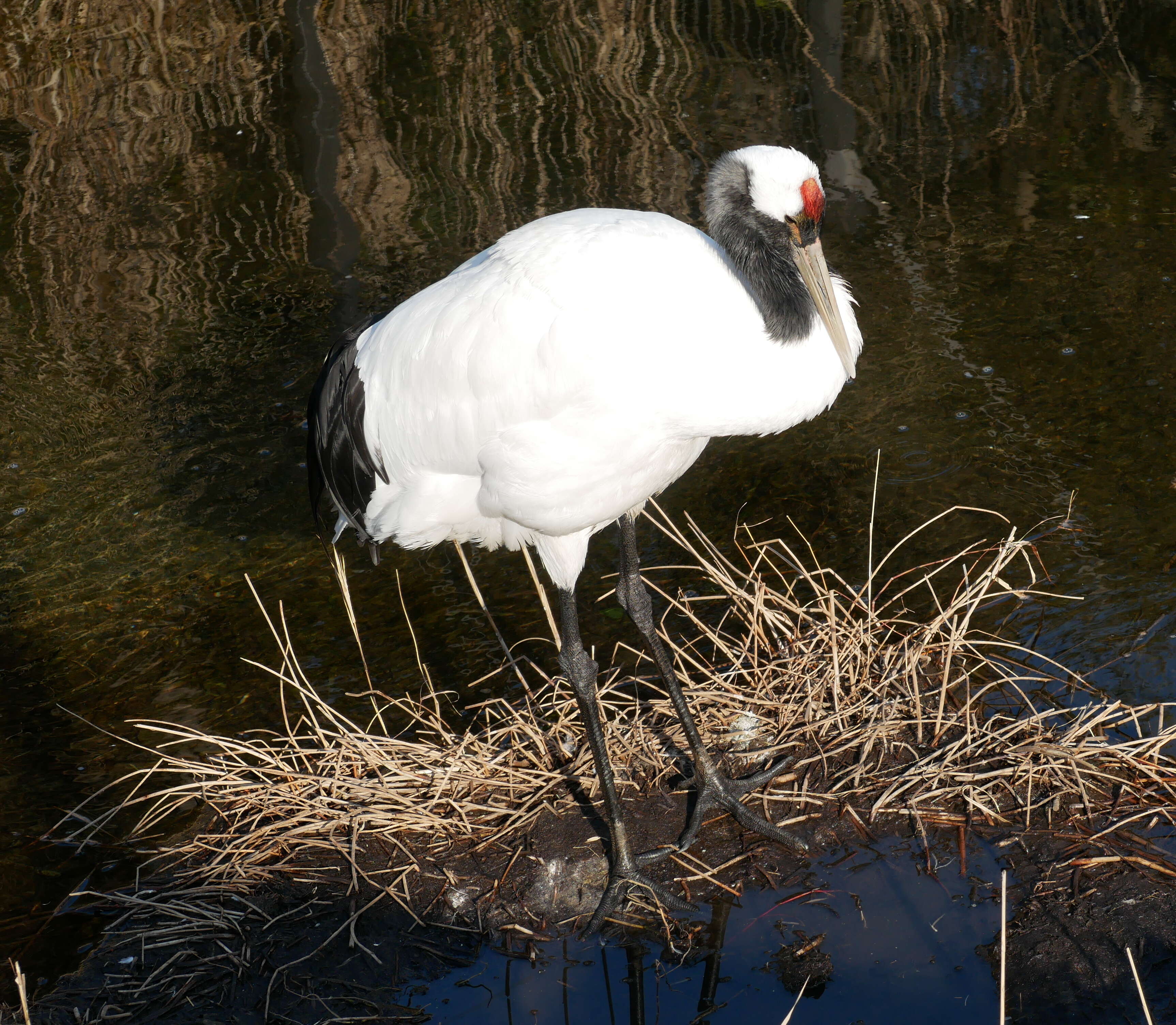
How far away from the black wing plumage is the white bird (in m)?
0.10

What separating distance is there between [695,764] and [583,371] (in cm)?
104

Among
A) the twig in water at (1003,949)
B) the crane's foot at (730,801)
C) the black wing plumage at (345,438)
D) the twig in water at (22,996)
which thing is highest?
the black wing plumage at (345,438)

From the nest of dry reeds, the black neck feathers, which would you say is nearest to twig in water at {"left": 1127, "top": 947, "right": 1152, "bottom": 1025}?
the nest of dry reeds

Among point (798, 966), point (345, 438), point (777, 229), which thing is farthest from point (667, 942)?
point (777, 229)

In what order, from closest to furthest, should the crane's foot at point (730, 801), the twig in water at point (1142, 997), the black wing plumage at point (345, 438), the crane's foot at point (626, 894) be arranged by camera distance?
the twig in water at point (1142, 997) → the crane's foot at point (626, 894) → the crane's foot at point (730, 801) → the black wing plumage at point (345, 438)

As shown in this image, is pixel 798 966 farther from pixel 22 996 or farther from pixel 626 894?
pixel 22 996

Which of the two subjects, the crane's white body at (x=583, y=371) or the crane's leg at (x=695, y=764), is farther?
the crane's leg at (x=695, y=764)

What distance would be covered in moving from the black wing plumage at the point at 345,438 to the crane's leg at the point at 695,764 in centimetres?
65

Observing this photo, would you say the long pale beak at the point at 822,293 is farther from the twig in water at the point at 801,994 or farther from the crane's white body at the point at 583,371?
the twig in water at the point at 801,994

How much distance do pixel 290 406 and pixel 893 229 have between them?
284 centimetres

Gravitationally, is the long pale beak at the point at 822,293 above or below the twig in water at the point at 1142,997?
above

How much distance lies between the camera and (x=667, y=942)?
2.74 m

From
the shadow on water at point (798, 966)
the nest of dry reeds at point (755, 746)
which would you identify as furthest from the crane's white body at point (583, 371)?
the shadow on water at point (798, 966)

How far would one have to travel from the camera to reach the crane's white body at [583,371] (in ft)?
8.43
